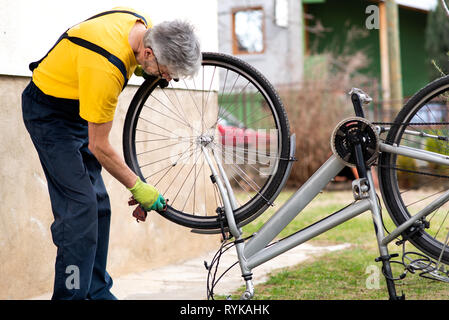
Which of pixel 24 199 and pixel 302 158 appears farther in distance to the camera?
pixel 302 158

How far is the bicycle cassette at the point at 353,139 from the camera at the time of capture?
8.52ft

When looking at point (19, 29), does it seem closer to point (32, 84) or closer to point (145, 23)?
point (32, 84)

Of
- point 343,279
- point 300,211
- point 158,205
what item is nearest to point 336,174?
point 300,211

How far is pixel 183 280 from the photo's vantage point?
4281 millimetres

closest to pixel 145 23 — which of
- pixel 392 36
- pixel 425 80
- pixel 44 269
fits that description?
pixel 44 269

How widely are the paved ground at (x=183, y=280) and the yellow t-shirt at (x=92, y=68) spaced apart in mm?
1567

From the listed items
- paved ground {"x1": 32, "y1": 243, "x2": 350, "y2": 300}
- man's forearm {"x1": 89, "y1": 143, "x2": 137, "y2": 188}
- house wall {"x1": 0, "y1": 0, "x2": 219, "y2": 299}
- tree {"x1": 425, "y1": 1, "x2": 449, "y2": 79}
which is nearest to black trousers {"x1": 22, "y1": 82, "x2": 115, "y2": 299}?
man's forearm {"x1": 89, "y1": 143, "x2": 137, "y2": 188}

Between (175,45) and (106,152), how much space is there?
0.55 m

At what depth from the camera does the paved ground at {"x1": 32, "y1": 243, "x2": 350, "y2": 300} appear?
3.86 metres

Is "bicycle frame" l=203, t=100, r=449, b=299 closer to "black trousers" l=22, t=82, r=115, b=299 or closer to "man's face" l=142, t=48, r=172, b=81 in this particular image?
"man's face" l=142, t=48, r=172, b=81

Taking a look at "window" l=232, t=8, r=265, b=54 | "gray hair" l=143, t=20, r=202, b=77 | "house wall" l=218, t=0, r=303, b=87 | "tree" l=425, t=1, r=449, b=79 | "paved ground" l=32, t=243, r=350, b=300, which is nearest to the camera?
"gray hair" l=143, t=20, r=202, b=77

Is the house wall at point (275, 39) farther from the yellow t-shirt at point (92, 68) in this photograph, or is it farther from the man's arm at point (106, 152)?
the man's arm at point (106, 152)
